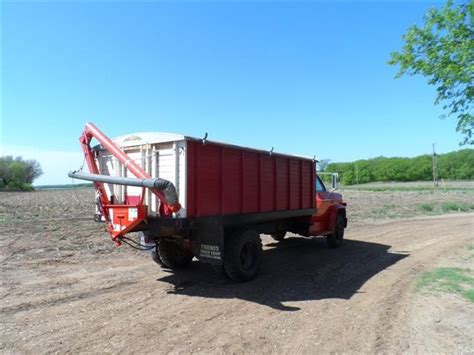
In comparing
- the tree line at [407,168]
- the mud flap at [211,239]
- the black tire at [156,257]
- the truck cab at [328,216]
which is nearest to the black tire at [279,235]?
the truck cab at [328,216]

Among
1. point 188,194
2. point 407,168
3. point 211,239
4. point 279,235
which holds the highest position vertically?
point 407,168

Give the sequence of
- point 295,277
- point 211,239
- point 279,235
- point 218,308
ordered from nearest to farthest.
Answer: point 218,308, point 211,239, point 295,277, point 279,235

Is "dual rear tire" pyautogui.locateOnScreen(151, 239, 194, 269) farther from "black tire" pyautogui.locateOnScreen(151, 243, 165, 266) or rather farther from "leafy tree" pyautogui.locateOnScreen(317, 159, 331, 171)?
"leafy tree" pyautogui.locateOnScreen(317, 159, 331, 171)

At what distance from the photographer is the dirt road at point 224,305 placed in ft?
16.5

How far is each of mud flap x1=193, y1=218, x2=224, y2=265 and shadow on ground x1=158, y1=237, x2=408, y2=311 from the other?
2.02 ft

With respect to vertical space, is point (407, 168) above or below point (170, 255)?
above

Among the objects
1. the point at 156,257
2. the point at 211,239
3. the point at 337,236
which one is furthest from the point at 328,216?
the point at 211,239

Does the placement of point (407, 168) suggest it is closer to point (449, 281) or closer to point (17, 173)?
point (17, 173)

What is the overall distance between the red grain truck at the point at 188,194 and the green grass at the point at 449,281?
3.25 meters

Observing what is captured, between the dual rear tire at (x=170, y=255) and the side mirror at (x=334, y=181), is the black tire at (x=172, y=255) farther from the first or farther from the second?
the side mirror at (x=334, y=181)

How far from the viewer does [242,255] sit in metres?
8.24

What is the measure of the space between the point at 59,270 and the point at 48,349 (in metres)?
4.27

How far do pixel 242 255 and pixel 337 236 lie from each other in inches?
203

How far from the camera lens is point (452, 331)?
5.41 meters
